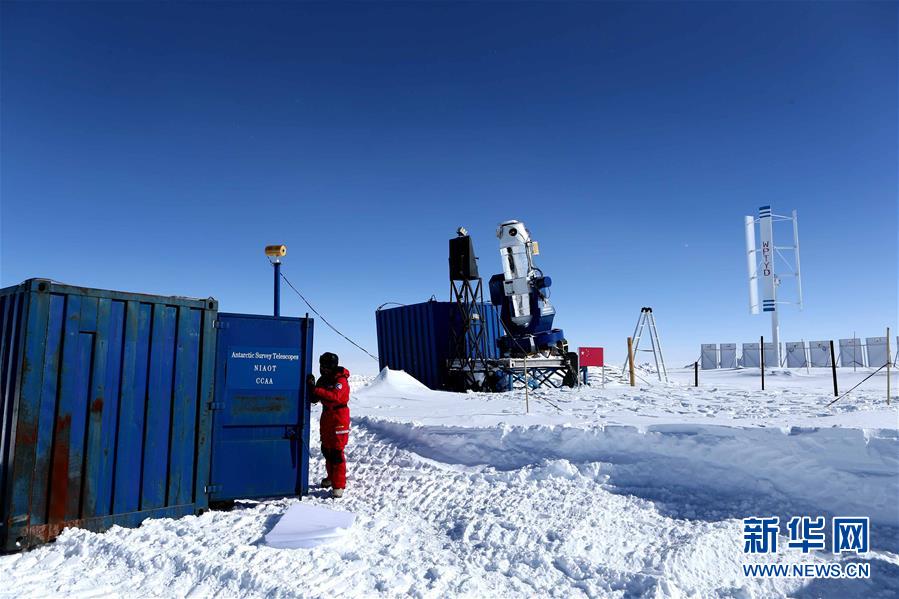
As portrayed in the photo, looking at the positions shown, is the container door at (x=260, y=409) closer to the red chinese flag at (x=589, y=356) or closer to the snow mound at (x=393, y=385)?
the snow mound at (x=393, y=385)

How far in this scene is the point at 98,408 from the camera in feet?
18.0

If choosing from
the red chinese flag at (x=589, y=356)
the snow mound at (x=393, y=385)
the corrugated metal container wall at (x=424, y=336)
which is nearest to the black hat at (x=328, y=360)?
the snow mound at (x=393, y=385)

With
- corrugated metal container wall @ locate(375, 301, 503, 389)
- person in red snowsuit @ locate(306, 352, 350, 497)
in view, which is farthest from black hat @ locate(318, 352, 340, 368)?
corrugated metal container wall @ locate(375, 301, 503, 389)

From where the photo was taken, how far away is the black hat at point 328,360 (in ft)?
23.3

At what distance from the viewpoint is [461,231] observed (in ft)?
56.3

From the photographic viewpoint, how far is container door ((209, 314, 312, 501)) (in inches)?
255

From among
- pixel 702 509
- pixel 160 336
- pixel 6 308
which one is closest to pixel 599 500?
pixel 702 509

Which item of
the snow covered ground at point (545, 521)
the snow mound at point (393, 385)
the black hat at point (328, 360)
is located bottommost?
the snow covered ground at point (545, 521)

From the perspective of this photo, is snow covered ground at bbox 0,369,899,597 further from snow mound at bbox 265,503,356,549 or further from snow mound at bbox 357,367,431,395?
snow mound at bbox 357,367,431,395

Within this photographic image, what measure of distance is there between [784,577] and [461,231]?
1347 centimetres

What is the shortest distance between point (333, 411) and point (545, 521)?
9.59 feet

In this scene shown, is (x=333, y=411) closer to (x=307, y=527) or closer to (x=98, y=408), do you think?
(x=307, y=527)

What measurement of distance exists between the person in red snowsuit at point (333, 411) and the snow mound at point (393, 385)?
8368mm

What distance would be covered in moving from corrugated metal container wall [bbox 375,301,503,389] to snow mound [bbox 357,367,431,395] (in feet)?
4.29
